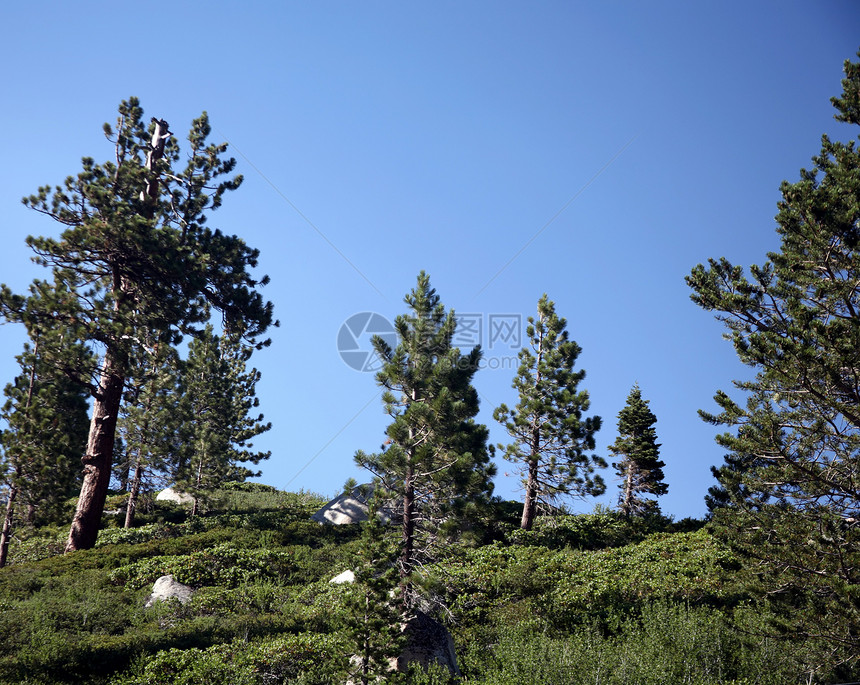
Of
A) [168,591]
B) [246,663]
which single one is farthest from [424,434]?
[168,591]

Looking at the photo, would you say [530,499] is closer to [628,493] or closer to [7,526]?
[628,493]

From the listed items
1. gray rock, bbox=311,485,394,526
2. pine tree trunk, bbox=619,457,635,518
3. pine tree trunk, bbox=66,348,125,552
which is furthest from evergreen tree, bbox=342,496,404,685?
pine tree trunk, bbox=619,457,635,518

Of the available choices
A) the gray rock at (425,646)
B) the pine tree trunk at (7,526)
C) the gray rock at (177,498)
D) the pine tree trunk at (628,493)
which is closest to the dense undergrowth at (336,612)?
the gray rock at (425,646)

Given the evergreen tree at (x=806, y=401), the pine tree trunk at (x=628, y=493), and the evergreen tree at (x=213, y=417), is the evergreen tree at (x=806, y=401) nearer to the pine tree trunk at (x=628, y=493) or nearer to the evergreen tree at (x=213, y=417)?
the pine tree trunk at (x=628, y=493)

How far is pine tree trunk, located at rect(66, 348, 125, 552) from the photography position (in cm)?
2019

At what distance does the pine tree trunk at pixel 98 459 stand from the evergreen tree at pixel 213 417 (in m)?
A: 6.67

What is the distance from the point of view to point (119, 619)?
13672mm

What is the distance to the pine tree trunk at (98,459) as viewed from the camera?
20.2 meters

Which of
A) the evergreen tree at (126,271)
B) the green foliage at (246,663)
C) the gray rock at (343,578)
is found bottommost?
the green foliage at (246,663)

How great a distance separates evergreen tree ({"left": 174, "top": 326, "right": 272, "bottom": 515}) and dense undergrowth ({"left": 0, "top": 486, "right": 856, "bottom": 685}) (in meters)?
4.63

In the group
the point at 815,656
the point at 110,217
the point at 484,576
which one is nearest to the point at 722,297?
the point at 815,656

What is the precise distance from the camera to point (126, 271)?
828 inches

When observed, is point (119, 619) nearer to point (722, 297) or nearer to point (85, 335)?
point (85, 335)

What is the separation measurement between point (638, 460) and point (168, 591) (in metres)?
23.0
